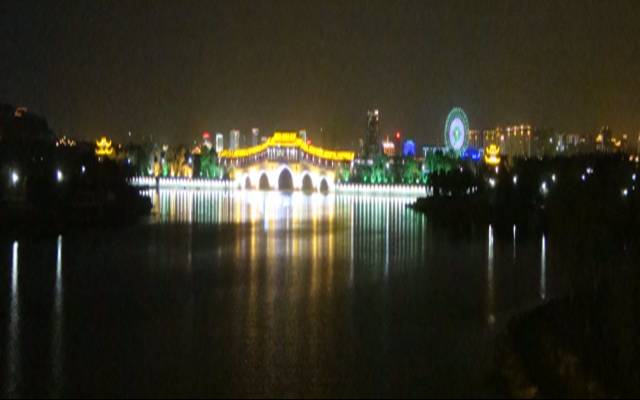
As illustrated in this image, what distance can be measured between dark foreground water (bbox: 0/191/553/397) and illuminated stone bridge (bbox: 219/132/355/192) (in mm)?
62956

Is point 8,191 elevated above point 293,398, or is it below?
above

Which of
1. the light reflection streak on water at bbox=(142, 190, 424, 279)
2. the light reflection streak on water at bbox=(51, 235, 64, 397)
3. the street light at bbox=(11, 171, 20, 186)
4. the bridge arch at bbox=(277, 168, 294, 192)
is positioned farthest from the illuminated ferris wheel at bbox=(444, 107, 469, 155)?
the light reflection streak on water at bbox=(51, 235, 64, 397)

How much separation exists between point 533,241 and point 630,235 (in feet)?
23.8

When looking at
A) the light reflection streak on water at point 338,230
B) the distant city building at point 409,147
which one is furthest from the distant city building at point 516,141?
the light reflection streak on water at point 338,230

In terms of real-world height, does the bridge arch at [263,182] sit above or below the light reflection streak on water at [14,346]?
→ above

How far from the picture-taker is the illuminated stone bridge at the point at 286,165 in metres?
82.8

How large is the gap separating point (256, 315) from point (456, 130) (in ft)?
198

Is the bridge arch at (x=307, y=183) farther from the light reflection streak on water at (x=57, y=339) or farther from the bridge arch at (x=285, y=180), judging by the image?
the light reflection streak on water at (x=57, y=339)

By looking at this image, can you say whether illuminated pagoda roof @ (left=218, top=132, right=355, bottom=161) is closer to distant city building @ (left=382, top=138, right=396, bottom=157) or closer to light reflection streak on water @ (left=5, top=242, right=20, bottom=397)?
distant city building @ (left=382, top=138, right=396, bottom=157)

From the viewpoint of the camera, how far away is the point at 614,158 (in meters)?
38.3

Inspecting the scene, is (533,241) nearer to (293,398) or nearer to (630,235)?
(630,235)

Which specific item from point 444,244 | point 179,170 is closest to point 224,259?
point 444,244

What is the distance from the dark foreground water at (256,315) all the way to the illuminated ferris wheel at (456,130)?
48707mm

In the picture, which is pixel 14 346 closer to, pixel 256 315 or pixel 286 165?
pixel 256 315
